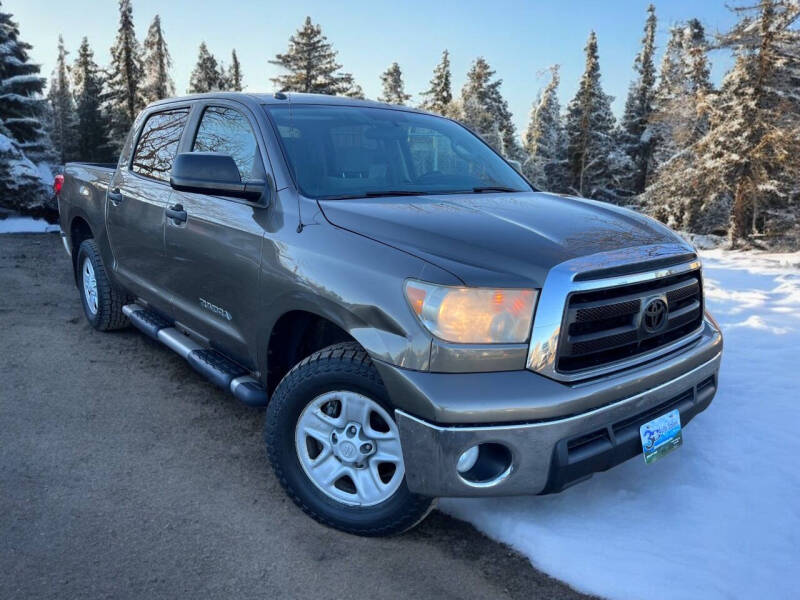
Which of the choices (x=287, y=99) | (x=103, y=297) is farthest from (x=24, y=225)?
(x=287, y=99)

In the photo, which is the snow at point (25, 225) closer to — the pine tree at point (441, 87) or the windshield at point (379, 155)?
the windshield at point (379, 155)

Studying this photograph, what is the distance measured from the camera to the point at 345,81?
4159 cm

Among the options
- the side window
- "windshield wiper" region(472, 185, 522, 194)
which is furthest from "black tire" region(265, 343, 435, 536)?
the side window

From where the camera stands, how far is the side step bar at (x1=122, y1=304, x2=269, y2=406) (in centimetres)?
320

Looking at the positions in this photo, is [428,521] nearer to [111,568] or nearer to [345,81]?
[111,568]

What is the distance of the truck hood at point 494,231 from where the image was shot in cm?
233

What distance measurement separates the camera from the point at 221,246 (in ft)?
10.8

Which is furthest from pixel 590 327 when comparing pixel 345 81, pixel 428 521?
pixel 345 81

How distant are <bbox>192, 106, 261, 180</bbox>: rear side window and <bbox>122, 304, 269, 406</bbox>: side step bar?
42.1 inches

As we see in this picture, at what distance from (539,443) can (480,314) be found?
0.51 m

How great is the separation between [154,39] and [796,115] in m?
36.8

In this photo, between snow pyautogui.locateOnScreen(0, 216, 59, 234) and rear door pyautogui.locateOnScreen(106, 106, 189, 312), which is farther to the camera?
snow pyautogui.locateOnScreen(0, 216, 59, 234)

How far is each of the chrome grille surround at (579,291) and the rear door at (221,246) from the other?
1.46m

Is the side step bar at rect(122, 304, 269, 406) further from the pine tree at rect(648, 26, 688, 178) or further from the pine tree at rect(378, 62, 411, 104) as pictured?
the pine tree at rect(378, 62, 411, 104)
